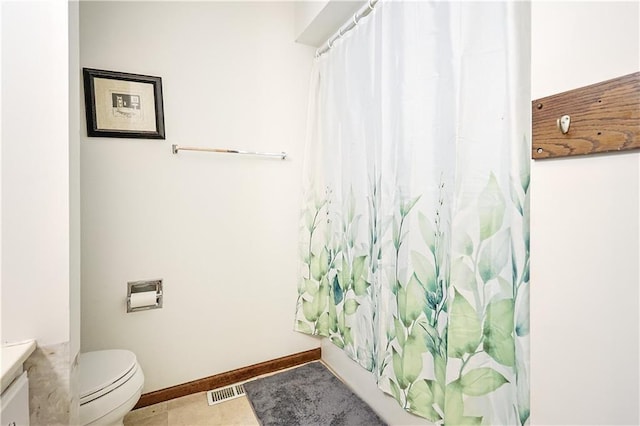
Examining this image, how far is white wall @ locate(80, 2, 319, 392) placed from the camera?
63.6 inches

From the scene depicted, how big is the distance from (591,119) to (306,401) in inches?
71.8

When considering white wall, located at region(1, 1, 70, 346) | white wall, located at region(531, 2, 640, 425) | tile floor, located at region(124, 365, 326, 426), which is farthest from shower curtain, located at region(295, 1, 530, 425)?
white wall, located at region(1, 1, 70, 346)

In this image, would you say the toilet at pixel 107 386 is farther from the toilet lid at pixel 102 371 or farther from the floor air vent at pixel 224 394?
the floor air vent at pixel 224 394

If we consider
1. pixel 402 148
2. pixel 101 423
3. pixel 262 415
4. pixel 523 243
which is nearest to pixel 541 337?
pixel 523 243

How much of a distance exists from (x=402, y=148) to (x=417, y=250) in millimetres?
459

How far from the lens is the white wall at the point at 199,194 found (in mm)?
1614

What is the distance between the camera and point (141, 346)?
1.71m

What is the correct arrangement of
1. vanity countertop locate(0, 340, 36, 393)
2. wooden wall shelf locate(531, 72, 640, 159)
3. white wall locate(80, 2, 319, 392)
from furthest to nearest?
white wall locate(80, 2, 319, 392), vanity countertop locate(0, 340, 36, 393), wooden wall shelf locate(531, 72, 640, 159)

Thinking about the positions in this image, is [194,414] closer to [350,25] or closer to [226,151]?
[226,151]

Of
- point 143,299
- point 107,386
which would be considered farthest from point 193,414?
point 143,299

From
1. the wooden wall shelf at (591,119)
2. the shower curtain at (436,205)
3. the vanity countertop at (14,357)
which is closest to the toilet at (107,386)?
the vanity countertop at (14,357)

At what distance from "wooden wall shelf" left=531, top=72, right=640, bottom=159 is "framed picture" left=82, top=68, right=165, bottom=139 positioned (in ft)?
5.85

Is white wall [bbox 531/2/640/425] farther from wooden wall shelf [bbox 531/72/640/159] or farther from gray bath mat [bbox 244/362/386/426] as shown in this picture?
gray bath mat [bbox 244/362/386/426]

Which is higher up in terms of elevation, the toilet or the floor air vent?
the toilet
